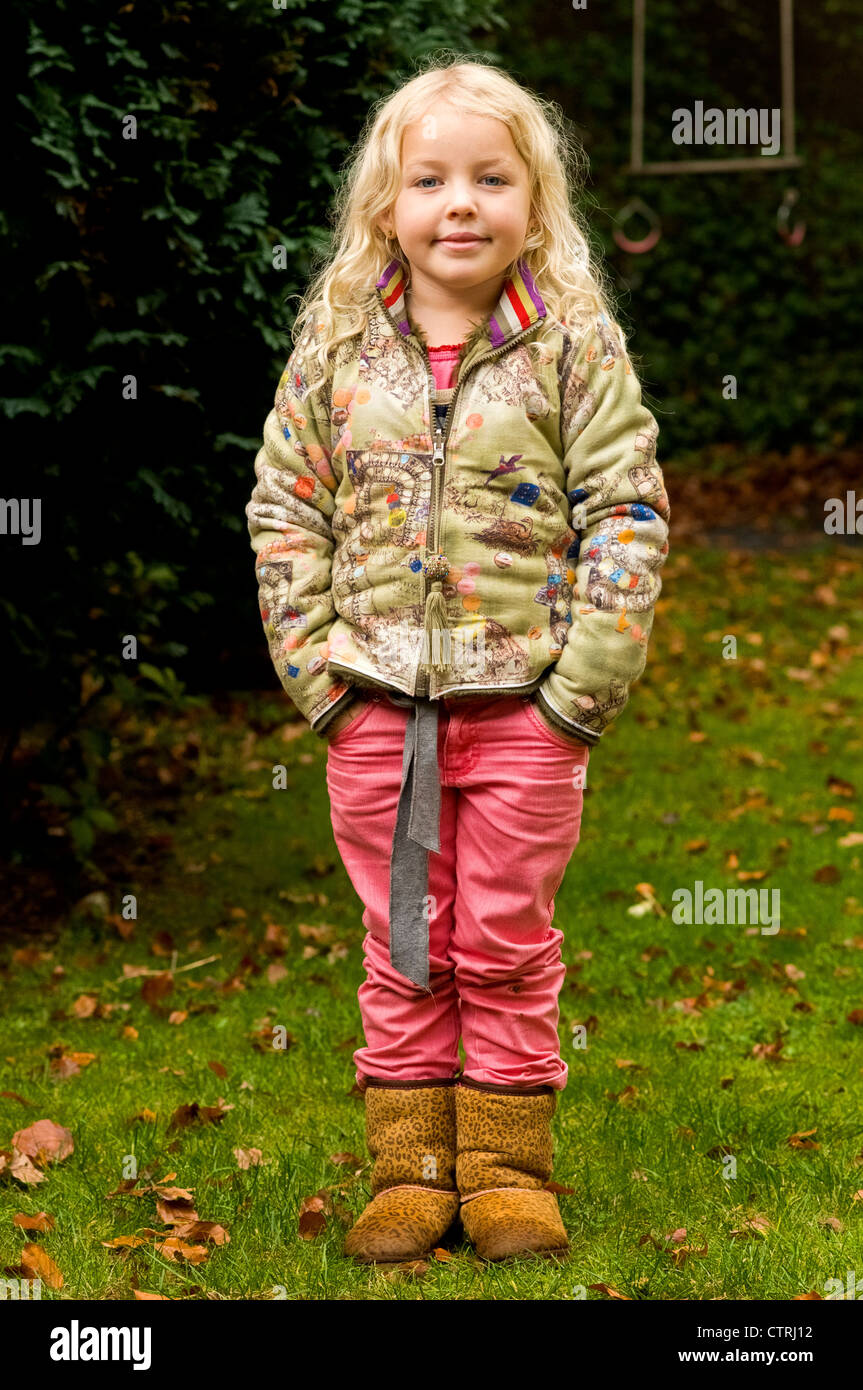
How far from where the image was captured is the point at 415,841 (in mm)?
2670

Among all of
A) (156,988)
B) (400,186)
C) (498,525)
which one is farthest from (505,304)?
(156,988)

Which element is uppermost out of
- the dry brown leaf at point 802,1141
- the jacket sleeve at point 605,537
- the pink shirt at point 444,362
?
the pink shirt at point 444,362

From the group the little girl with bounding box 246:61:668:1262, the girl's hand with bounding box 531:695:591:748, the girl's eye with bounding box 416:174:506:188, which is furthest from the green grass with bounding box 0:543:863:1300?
the girl's eye with bounding box 416:174:506:188

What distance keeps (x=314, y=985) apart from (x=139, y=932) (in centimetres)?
69

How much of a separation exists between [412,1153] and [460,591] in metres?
1.00

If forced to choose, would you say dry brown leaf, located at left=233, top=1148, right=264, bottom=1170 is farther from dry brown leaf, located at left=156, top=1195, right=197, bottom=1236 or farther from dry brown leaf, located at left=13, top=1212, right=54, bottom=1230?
dry brown leaf, located at left=13, top=1212, right=54, bottom=1230

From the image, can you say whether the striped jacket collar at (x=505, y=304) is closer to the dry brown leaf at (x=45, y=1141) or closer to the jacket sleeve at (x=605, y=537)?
the jacket sleeve at (x=605, y=537)

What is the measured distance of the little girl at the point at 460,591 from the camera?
2.64m

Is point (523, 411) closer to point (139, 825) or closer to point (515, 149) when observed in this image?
point (515, 149)

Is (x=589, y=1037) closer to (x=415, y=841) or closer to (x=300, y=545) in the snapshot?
(x=415, y=841)

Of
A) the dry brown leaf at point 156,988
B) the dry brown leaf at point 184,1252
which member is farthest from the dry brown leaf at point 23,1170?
the dry brown leaf at point 156,988

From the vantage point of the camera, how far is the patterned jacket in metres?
2.63

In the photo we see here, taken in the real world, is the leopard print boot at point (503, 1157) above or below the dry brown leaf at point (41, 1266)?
above
